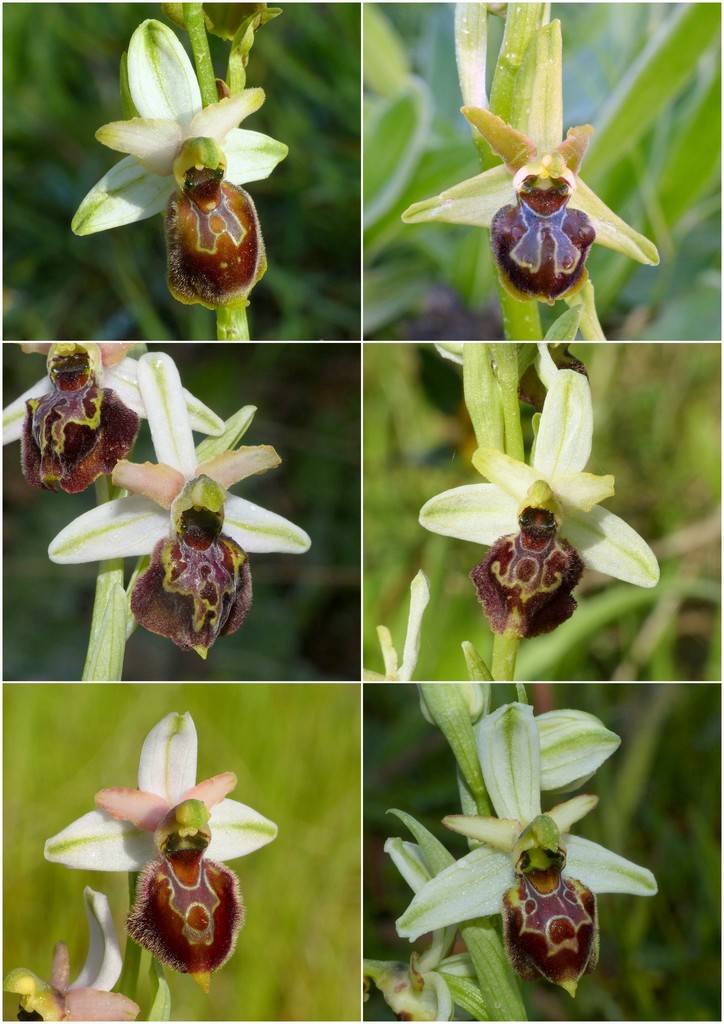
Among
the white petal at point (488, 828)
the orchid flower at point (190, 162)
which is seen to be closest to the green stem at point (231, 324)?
the orchid flower at point (190, 162)

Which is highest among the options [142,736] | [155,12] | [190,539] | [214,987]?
[155,12]

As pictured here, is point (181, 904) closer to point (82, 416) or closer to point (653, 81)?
point (82, 416)

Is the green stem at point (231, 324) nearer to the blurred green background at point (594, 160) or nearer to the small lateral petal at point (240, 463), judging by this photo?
the small lateral petal at point (240, 463)

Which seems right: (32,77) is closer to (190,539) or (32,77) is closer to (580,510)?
(190,539)

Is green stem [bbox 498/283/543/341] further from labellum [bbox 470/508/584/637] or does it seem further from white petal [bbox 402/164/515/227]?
labellum [bbox 470/508/584/637]

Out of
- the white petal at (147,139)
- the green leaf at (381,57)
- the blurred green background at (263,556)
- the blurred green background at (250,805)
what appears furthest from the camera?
the blurred green background at (263,556)

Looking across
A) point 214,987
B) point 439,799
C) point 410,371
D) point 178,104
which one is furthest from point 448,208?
point 214,987
